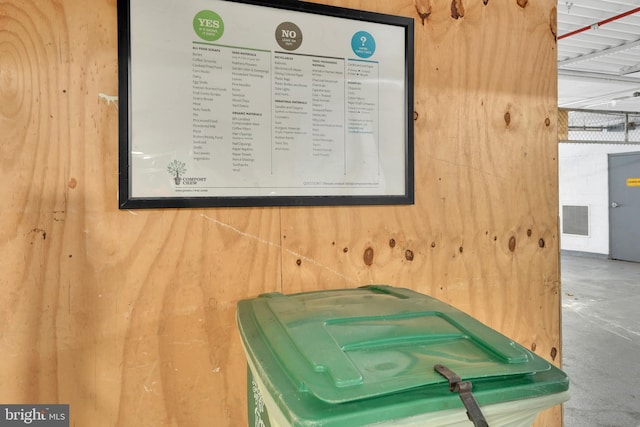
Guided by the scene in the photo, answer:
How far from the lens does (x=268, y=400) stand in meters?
0.74

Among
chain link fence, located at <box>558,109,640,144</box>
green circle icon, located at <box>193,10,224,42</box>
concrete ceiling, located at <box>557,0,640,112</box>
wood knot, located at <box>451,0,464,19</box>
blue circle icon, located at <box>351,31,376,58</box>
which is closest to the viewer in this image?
green circle icon, located at <box>193,10,224,42</box>

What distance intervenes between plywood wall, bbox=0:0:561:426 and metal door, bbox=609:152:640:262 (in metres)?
6.84

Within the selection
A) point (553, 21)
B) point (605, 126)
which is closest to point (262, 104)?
point (553, 21)

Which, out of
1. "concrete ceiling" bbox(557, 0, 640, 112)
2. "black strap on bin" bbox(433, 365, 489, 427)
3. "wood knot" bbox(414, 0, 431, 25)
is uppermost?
"concrete ceiling" bbox(557, 0, 640, 112)

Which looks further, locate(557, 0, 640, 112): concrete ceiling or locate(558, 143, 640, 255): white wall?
locate(558, 143, 640, 255): white wall

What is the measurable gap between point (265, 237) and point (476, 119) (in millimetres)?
903

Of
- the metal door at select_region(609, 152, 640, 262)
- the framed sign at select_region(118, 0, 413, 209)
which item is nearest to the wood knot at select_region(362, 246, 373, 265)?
the framed sign at select_region(118, 0, 413, 209)

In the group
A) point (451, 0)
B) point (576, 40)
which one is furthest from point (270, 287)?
point (576, 40)

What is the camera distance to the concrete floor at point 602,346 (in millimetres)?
2619

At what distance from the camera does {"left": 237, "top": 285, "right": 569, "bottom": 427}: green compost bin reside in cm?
67

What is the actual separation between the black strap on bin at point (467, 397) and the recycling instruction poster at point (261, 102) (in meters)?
0.74

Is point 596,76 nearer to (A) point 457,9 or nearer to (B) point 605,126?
(B) point 605,126

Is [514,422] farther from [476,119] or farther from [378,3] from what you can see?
[378,3]

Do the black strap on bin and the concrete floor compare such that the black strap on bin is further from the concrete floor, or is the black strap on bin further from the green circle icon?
the concrete floor
